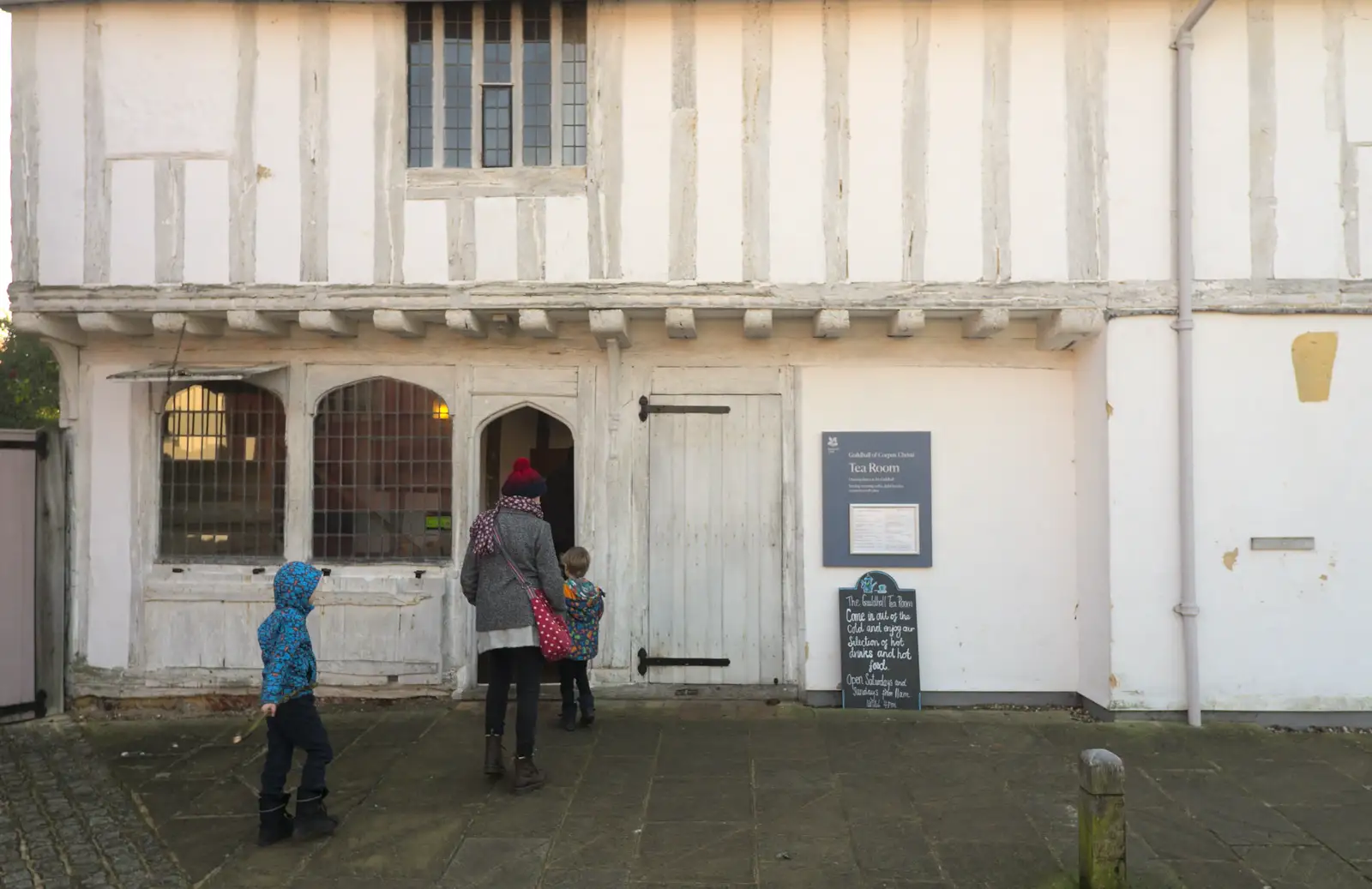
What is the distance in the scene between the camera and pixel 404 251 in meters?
6.83

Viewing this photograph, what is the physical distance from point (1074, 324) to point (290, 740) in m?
5.97

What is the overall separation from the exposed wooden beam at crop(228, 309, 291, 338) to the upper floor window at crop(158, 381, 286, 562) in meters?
0.75

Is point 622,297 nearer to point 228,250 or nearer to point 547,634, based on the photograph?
point 547,634

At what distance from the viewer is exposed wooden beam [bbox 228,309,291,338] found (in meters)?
6.75

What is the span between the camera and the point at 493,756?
5.47 metres

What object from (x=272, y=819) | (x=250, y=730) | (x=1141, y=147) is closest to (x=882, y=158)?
(x=1141, y=147)

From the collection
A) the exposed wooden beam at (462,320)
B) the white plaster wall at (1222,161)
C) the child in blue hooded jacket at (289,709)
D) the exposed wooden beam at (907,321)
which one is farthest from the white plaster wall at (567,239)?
the white plaster wall at (1222,161)

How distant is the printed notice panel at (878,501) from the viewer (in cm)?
715

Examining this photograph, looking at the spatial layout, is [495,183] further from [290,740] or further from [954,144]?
[290,740]

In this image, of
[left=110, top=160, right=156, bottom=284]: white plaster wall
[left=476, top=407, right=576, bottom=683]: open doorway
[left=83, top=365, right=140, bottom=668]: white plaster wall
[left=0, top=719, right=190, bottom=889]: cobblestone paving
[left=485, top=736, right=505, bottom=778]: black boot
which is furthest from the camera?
[left=476, top=407, right=576, bottom=683]: open doorway

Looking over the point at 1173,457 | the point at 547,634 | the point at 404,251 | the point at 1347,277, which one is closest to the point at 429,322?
the point at 404,251

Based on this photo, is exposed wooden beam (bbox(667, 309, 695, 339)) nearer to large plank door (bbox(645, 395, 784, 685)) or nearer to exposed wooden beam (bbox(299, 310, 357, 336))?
large plank door (bbox(645, 395, 784, 685))

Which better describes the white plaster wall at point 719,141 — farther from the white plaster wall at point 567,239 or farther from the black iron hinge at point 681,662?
the black iron hinge at point 681,662

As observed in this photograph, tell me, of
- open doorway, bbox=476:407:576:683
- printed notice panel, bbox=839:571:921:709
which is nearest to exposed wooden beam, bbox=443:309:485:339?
open doorway, bbox=476:407:576:683
